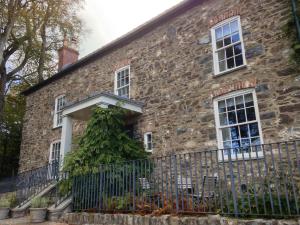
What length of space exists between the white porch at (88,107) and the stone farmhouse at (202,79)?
0.04 m

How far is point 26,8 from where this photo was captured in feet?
62.3

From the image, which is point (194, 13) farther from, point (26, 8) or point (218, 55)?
point (26, 8)

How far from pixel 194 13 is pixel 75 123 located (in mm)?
7882

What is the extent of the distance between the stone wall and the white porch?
410 cm

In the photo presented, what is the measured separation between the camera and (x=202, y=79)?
9.45 meters

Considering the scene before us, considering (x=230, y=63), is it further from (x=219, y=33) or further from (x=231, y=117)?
(x=231, y=117)

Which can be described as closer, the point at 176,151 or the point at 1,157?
the point at 176,151

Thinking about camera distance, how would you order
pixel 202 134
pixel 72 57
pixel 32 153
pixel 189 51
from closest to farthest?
pixel 202 134 → pixel 189 51 → pixel 32 153 → pixel 72 57

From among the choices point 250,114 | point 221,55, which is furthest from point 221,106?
point 221,55

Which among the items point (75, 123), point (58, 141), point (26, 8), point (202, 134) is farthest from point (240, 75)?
point (26, 8)

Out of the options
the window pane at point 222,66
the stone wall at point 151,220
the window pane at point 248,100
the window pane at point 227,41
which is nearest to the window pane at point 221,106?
the window pane at point 248,100

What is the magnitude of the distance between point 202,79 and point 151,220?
5.39m

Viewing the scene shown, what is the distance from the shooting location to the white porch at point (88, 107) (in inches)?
393

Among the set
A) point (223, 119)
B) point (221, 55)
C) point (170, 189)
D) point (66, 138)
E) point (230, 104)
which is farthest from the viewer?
point (66, 138)
